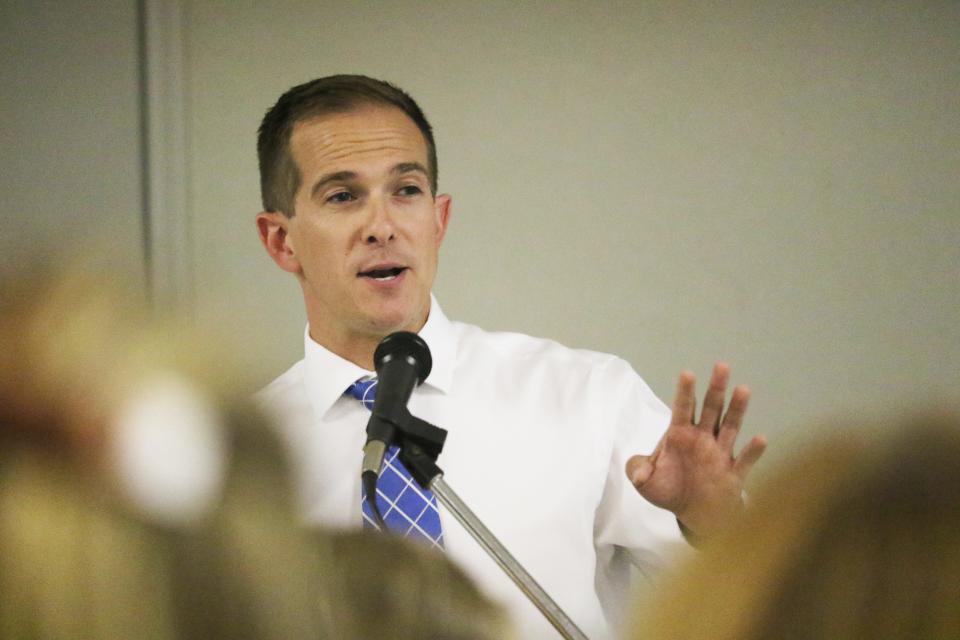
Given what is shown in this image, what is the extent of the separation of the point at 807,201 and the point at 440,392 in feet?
2.64

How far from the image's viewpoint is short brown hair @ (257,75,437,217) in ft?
6.56

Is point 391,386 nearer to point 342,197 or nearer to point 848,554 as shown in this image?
point 848,554

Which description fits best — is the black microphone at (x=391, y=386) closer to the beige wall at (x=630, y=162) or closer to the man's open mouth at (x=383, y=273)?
the man's open mouth at (x=383, y=273)

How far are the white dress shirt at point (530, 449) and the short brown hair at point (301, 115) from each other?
0.90ft

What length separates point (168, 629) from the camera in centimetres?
45

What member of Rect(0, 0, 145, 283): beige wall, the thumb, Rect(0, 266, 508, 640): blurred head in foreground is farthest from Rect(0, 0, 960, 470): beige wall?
Rect(0, 266, 508, 640): blurred head in foreground

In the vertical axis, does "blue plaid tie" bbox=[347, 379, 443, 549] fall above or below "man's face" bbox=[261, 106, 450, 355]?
below

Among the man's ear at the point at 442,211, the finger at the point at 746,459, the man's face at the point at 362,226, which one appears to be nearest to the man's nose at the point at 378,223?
the man's face at the point at 362,226

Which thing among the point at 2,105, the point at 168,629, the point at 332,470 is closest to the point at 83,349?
the point at 168,629

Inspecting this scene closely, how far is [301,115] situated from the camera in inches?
79.0

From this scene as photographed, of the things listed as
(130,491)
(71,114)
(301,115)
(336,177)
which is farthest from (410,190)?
(130,491)

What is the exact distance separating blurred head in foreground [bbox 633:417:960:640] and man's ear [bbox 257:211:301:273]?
166 centimetres

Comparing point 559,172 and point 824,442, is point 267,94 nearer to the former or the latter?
point 559,172

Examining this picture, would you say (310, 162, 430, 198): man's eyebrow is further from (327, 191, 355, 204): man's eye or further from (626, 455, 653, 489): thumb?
(626, 455, 653, 489): thumb
